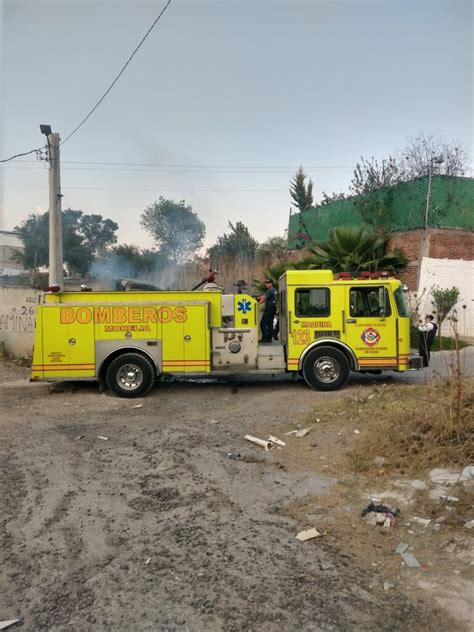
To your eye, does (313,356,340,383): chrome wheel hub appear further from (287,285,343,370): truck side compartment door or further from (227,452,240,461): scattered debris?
(227,452,240,461): scattered debris

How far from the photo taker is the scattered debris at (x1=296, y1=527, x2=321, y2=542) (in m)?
4.01

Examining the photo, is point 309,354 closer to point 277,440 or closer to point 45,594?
point 277,440

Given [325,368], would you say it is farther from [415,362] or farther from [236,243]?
[236,243]

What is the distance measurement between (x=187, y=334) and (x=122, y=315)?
1.30 meters

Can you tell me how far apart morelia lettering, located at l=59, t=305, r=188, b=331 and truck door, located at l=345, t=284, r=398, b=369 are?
3234mm

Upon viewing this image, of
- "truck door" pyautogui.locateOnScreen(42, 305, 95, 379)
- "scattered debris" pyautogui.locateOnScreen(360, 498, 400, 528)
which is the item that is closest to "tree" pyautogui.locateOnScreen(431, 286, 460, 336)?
"truck door" pyautogui.locateOnScreen(42, 305, 95, 379)

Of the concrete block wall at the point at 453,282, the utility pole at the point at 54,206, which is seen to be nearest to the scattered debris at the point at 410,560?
the utility pole at the point at 54,206

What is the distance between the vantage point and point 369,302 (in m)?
9.68

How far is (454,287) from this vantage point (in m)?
18.5

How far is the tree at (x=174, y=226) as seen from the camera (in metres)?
34.9

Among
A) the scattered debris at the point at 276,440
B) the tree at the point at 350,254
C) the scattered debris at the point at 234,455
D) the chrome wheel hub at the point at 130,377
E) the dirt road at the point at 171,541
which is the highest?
the tree at the point at 350,254

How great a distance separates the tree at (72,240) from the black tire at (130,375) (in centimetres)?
2236

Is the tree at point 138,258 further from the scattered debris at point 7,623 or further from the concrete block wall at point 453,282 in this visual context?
the scattered debris at point 7,623

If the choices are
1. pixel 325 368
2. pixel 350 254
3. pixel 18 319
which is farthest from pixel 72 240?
pixel 325 368
